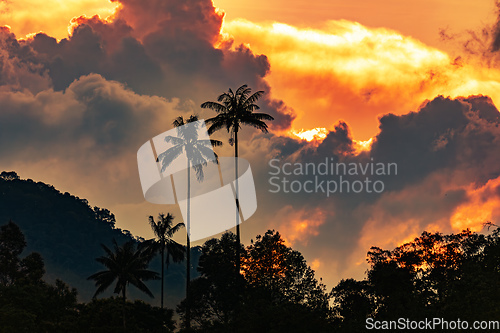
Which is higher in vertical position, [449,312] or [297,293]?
[297,293]

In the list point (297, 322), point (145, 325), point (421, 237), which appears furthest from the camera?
point (145, 325)

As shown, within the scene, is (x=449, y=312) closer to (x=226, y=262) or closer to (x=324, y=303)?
(x=324, y=303)

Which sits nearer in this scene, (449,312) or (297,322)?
(449,312)

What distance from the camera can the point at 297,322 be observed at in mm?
50062

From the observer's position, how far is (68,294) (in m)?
76.3

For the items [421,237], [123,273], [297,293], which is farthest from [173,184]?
[421,237]

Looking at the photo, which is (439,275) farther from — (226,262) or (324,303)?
(226,262)

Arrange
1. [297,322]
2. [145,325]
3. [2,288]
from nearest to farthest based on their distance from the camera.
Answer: [297,322] → [2,288] → [145,325]

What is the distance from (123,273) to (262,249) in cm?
1874

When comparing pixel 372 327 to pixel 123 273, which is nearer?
pixel 372 327

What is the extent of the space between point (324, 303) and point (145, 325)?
26.7 m

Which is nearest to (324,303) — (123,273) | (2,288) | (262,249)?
(262,249)

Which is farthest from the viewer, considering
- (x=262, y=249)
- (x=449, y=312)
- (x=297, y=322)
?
(x=262, y=249)

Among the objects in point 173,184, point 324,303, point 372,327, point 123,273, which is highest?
point 173,184
